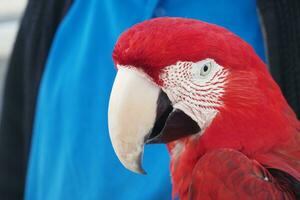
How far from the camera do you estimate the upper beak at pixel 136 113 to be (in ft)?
1.70

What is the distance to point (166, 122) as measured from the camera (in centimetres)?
54

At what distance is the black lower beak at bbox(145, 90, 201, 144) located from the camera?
1.75 feet

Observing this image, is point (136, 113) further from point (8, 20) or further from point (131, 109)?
point (8, 20)

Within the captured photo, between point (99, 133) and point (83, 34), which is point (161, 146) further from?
point (83, 34)

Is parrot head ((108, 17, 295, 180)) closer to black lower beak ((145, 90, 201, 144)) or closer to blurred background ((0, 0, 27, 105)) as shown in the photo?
black lower beak ((145, 90, 201, 144))

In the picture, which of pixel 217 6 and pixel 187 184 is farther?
pixel 217 6

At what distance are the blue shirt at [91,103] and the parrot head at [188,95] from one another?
4.0 inches

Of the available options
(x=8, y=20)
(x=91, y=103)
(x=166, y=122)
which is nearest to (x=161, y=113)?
(x=166, y=122)

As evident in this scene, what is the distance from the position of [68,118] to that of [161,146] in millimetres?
137

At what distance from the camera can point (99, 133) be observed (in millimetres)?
700

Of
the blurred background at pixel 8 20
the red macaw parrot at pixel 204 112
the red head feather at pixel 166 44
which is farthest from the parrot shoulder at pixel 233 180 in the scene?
the blurred background at pixel 8 20

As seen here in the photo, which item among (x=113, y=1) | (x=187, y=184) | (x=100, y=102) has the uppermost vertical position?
(x=113, y=1)

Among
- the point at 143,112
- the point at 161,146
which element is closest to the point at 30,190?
the point at 161,146

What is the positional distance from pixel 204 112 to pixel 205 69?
0.05 metres
